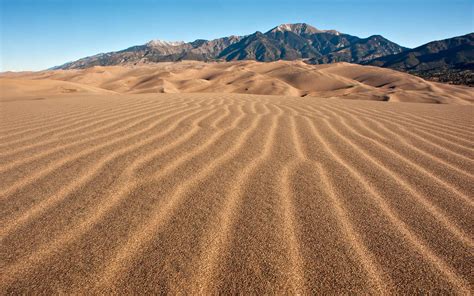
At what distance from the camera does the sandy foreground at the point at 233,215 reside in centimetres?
118

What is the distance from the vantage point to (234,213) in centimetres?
166

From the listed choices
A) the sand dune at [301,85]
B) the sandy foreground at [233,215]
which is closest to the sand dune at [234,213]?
the sandy foreground at [233,215]

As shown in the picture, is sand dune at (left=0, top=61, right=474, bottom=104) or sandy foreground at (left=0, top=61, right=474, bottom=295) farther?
sand dune at (left=0, top=61, right=474, bottom=104)

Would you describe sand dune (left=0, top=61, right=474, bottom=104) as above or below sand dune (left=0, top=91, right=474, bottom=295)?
below

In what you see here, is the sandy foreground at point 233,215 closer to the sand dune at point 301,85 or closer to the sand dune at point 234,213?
the sand dune at point 234,213

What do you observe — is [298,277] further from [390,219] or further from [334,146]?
[334,146]

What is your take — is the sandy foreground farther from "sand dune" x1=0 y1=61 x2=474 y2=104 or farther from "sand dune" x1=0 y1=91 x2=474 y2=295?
"sand dune" x1=0 y1=61 x2=474 y2=104

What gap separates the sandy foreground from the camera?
118 cm

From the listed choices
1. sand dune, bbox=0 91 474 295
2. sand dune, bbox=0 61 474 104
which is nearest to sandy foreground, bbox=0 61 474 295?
sand dune, bbox=0 91 474 295

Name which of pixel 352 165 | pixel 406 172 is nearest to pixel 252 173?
pixel 352 165

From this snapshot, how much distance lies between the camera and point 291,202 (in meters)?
1.79

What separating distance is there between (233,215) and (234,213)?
2 cm

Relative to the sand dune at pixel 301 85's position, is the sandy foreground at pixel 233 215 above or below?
above

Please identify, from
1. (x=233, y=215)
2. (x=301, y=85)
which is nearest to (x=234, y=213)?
(x=233, y=215)
